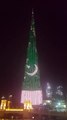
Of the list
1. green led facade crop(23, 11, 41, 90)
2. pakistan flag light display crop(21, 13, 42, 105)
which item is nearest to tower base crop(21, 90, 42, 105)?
pakistan flag light display crop(21, 13, 42, 105)

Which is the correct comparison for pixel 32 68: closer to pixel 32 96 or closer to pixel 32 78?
pixel 32 78

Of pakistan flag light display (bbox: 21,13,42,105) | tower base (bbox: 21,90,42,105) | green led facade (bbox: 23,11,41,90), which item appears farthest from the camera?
green led facade (bbox: 23,11,41,90)

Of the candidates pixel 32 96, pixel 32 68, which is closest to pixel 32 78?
pixel 32 68

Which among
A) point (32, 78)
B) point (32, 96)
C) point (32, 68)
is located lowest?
point (32, 96)

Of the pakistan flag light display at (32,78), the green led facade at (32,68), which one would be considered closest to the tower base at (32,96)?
the pakistan flag light display at (32,78)

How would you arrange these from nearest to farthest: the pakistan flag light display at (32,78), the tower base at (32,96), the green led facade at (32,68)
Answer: the tower base at (32,96), the pakistan flag light display at (32,78), the green led facade at (32,68)

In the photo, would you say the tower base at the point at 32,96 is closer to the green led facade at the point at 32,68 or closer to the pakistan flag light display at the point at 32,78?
the pakistan flag light display at the point at 32,78

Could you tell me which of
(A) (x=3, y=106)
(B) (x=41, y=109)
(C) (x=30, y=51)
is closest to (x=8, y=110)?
(A) (x=3, y=106)

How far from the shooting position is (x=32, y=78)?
4811 inches

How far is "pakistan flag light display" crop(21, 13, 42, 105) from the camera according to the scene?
118238 millimetres

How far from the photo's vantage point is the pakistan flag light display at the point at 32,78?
11824 centimetres

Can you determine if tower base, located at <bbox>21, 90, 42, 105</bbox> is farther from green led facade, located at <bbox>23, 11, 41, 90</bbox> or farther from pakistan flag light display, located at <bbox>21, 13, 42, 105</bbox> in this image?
green led facade, located at <bbox>23, 11, 41, 90</bbox>

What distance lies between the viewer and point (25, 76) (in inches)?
4786

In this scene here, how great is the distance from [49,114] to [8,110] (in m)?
14.8
